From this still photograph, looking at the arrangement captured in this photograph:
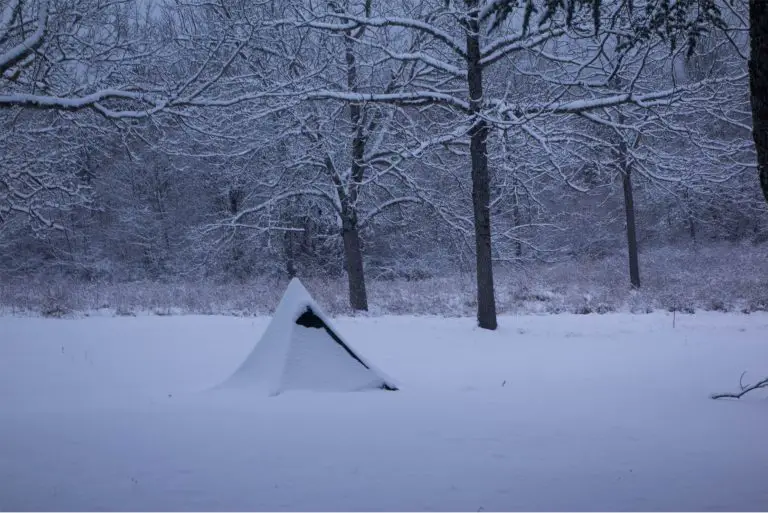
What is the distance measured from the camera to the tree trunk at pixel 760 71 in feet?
11.5

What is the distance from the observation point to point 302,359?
5.43 metres

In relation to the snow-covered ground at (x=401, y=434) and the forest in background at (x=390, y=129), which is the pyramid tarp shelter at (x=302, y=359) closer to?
the snow-covered ground at (x=401, y=434)

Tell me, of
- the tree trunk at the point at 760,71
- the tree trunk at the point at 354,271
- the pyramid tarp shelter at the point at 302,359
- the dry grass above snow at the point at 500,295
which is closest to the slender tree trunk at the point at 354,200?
the tree trunk at the point at 354,271

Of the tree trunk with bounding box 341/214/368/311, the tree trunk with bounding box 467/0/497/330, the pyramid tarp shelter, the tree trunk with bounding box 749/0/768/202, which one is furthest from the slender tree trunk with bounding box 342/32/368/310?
the tree trunk with bounding box 749/0/768/202

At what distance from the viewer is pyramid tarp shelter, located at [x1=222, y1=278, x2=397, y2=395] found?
5.36m

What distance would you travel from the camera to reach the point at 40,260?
1072 inches

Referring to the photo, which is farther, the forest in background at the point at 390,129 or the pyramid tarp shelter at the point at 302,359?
the forest in background at the point at 390,129

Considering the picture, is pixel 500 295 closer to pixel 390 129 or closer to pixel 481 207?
pixel 390 129

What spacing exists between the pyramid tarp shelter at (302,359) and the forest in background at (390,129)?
11.4ft

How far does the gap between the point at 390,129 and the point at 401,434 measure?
34.2 feet

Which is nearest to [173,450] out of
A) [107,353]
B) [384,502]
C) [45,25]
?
[384,502]

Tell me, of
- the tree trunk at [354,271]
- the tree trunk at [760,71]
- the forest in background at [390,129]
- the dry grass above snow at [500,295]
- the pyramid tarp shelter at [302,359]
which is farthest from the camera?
the dry grass above snow at [500,295]

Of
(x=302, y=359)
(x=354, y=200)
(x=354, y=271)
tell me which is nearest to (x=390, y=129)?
(x=354, y=200)

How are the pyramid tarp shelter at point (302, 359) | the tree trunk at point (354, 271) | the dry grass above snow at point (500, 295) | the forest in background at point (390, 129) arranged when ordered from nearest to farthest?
1. the pyramid tarp shelter at point (302, 359)
2. the forest in background at point (390, 129)
3. the tree trunk at point (354, 271)
4. the dry grass above snow at point (500, 295)
